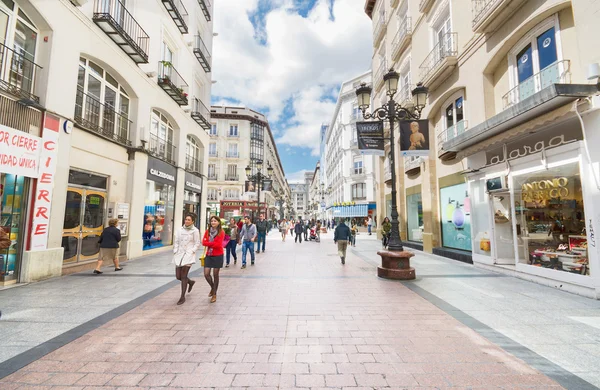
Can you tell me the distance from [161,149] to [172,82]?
3.50 metres

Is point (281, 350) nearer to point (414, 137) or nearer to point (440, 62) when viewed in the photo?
point (414, 137)

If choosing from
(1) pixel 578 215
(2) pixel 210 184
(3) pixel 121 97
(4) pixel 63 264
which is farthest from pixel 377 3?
(2) pixel 210 184

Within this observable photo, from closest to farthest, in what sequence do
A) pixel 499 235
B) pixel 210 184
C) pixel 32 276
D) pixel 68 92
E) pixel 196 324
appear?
pixel 196 324 < pixel 32 276 < pixel 68 92 < pixel 499 235 < pixel 210 184

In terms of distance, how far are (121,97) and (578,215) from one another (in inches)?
596

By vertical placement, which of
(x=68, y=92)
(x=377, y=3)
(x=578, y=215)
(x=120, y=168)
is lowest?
(x=578, y=215)

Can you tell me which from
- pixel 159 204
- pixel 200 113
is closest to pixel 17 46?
pixel 159 204

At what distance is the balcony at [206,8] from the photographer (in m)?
17.8

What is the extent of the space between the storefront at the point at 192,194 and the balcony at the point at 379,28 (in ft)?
53.7

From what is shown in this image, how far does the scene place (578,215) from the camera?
6281 mm

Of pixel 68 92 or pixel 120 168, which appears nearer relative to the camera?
pixel 68 92

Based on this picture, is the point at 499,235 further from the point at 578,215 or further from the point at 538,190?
the point at 578,215

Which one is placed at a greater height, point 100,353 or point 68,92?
point 68,92

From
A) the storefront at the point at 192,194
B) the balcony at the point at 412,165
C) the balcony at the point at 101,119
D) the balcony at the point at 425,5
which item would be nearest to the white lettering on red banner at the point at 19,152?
the balcony at the point at 101,119

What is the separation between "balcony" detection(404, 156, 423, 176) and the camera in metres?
14.2
